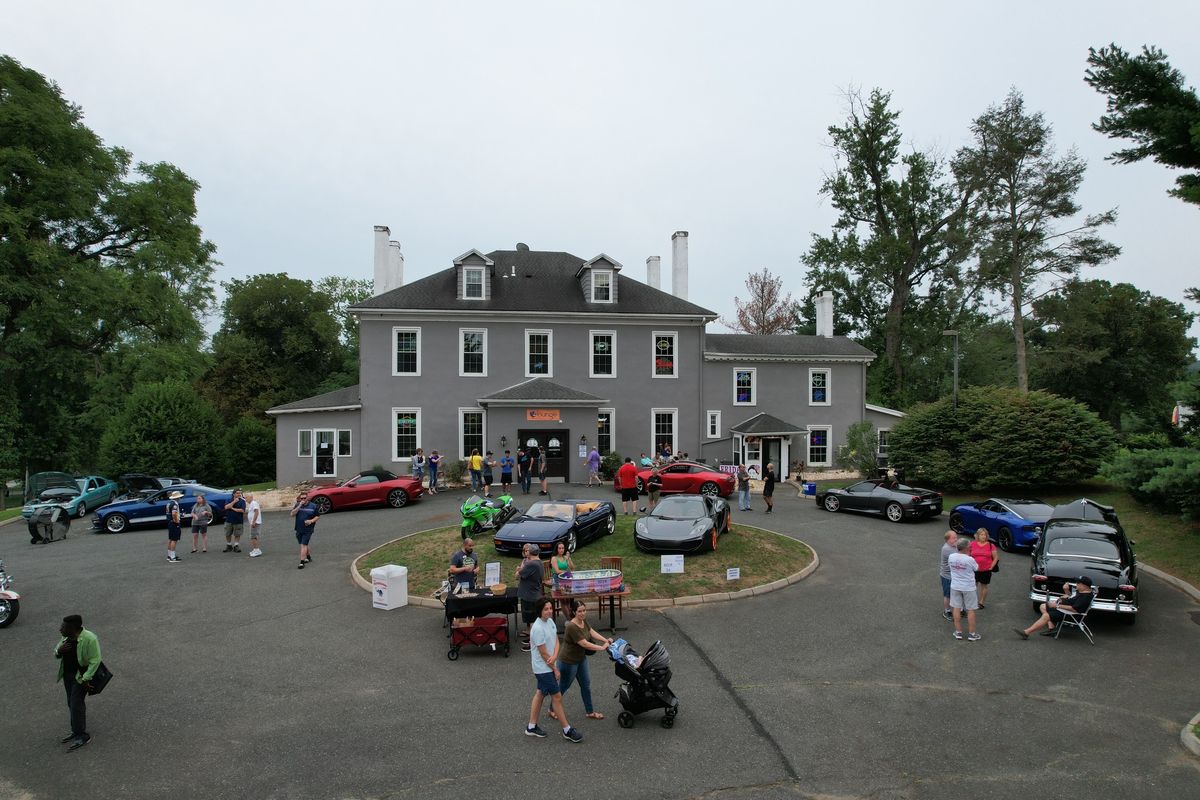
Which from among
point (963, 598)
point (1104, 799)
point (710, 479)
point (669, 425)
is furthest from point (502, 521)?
point (669, 425)

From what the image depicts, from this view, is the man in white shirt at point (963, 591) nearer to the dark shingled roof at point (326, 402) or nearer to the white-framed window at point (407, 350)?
the white-framed window at point (407, 350)

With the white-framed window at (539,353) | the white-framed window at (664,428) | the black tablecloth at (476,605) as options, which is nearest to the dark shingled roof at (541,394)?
the white-framed window at (539,353)

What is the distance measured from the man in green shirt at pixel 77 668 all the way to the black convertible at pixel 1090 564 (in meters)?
14.2

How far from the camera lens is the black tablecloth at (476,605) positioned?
432 inches

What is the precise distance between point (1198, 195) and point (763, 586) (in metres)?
10.8

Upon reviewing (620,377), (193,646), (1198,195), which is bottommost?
(193,646)

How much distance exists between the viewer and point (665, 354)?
32594 millimetres

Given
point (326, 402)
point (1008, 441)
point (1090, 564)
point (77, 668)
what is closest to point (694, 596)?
point (1090, 564)

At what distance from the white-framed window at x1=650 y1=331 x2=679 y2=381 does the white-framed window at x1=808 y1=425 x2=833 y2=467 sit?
852 cm

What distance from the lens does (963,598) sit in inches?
441

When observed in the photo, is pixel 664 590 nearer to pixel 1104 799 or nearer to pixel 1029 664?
pixel 1029 664

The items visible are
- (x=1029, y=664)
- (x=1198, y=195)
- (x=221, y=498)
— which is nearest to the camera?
(x=1029, y=664)

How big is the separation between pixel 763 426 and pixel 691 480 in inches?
370

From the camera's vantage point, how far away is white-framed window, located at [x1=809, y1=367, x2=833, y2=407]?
35438 mm
